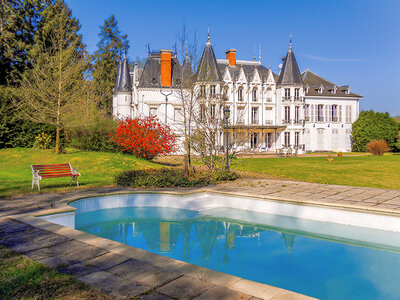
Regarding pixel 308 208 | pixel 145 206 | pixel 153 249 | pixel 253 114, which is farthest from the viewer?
pixel 253 114

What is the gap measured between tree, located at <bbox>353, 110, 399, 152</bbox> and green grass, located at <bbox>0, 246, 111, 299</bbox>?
1570 inches

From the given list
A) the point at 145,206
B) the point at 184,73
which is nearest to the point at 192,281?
the point at 145,206

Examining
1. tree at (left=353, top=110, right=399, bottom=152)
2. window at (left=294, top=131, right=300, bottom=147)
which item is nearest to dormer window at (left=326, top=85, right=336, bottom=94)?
tree at (left=353, top=110, right=399, bottom=152)

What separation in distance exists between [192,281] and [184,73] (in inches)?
411

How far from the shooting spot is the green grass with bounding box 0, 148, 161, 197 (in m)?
A: 12.1

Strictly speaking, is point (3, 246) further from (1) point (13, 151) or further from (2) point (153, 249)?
(1) point (13, 151)

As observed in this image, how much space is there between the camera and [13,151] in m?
19.4

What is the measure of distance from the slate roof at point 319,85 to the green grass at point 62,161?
2978 cm

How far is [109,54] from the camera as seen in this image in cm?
4597

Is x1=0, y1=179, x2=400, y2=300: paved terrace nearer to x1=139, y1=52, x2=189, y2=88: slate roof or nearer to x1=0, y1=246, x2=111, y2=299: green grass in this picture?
x1=0, y1=246, x2=111, y2=299: green grass

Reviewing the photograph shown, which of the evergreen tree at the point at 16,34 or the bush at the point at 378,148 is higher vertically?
the evergreen tree at the point at 16,34

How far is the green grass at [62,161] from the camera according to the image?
12.1 metres

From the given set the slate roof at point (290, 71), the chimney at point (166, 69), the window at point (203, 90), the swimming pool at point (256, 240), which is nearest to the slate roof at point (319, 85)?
the slate roof at point (290, 71)

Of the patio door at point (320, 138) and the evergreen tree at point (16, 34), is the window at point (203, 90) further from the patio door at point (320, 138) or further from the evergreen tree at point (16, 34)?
the patio door at point (320, 138)
